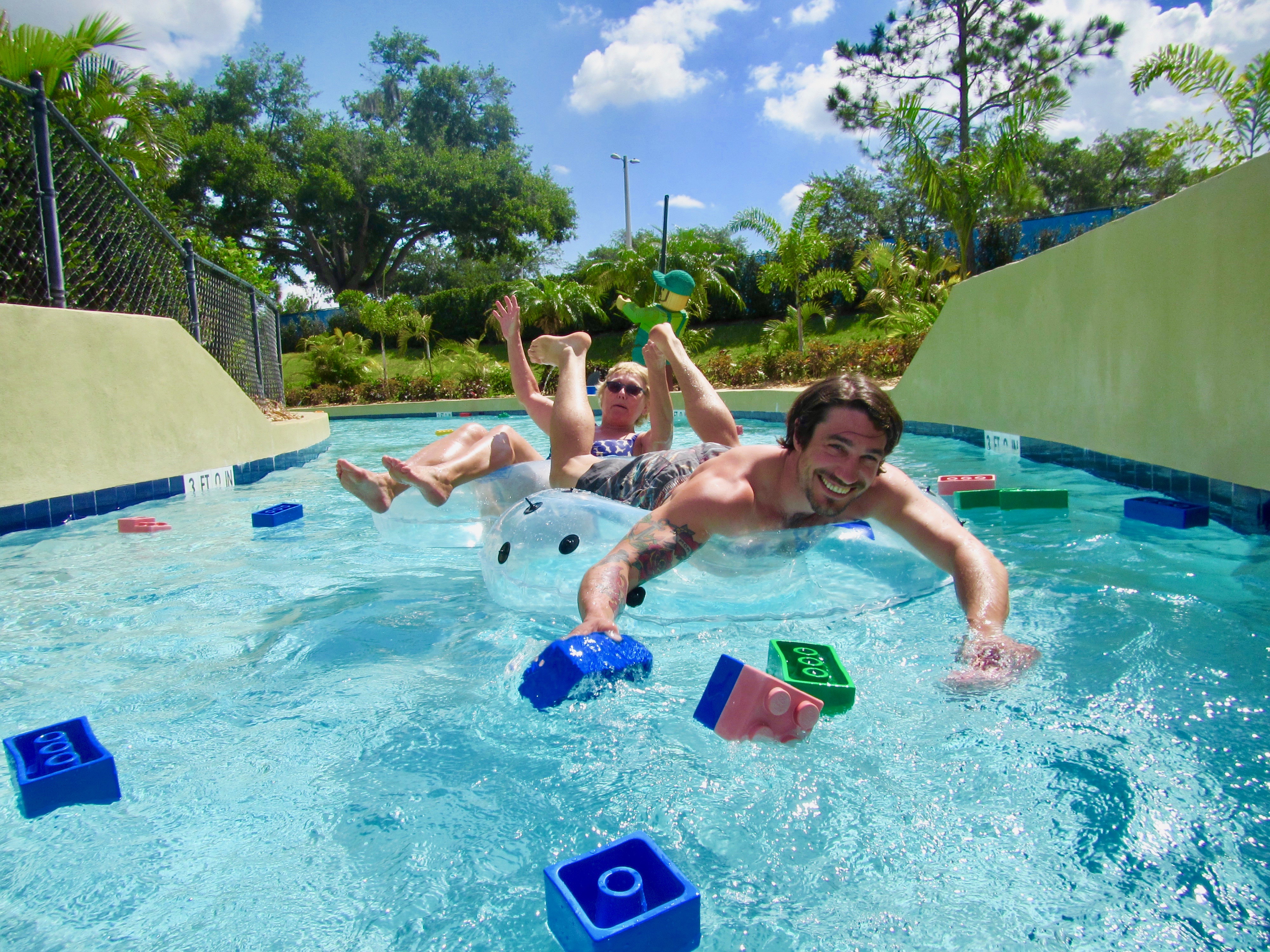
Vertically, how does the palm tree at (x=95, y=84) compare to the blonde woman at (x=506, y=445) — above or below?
above

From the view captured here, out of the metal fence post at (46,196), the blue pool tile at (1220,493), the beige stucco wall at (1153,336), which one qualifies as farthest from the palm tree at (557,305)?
the blue pool tile at (1220,493)

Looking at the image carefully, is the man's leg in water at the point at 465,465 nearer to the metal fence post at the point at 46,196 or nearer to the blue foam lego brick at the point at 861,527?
the blue foam lego brick at the point at 861,527

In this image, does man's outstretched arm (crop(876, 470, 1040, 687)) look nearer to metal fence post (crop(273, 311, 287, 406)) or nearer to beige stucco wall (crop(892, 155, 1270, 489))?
beige stucco wall (crop(892, 155, 1270, 489))

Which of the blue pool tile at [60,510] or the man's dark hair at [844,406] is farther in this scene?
the blue pool tile at [60,510]

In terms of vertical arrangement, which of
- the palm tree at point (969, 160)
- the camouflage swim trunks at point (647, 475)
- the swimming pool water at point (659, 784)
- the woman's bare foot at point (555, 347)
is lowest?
the swimming pool water at point (659, 784)

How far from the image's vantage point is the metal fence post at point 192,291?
7.96m

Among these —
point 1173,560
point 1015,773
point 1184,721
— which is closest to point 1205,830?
point 1015,773

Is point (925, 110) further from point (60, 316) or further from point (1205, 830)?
point (1205, 830)

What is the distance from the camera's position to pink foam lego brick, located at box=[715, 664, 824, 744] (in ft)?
5.90

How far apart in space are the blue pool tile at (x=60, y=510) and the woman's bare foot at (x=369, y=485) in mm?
2559

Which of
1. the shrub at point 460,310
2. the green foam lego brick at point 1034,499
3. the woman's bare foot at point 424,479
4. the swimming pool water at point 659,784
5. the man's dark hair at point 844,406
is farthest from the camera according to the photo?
the shrub at point 460,310

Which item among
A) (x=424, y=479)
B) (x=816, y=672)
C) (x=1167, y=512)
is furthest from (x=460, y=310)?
(x=816, y=672)

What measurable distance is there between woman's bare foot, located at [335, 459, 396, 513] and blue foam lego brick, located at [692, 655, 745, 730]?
2710 mm

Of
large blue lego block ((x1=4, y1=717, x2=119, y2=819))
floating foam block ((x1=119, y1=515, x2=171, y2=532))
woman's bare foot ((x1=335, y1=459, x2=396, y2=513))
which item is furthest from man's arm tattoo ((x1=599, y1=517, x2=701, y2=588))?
floating foam block ((x1=119, y1=515, x2=171, y2=532))
